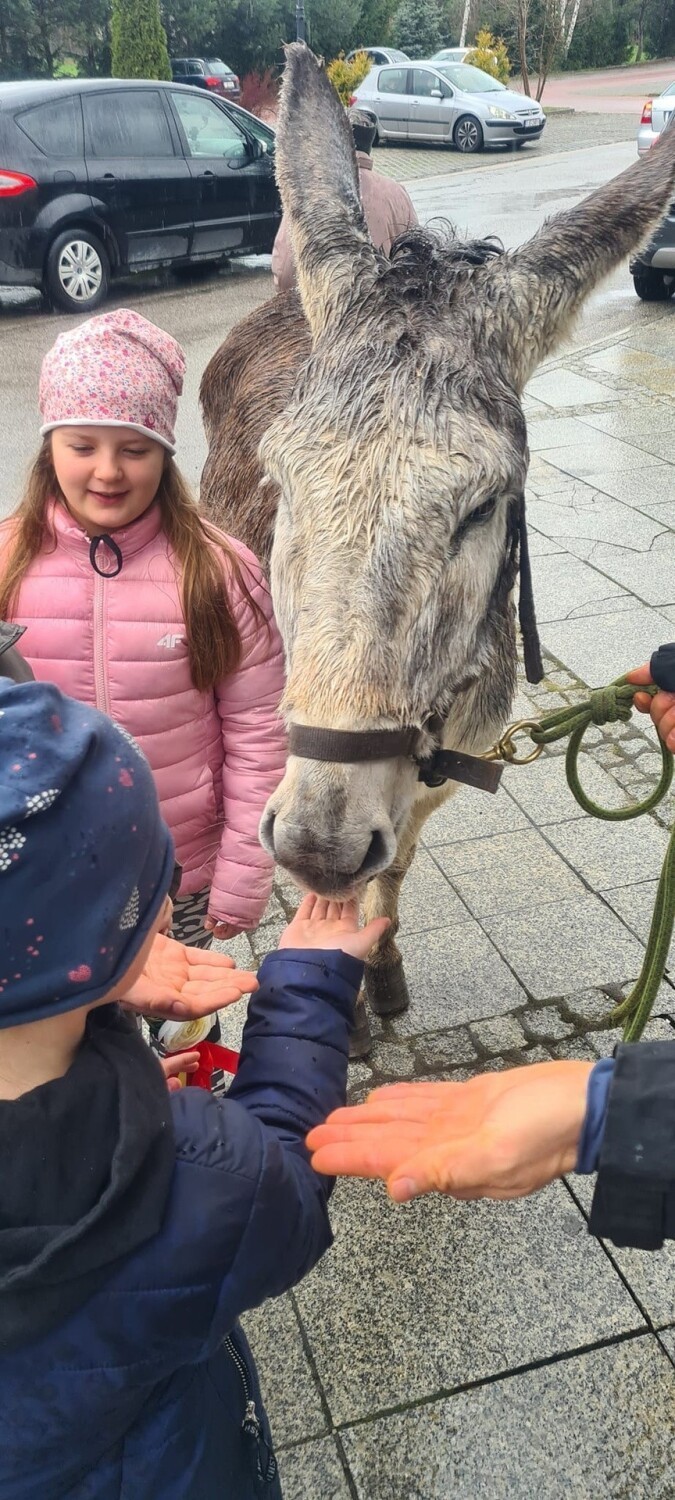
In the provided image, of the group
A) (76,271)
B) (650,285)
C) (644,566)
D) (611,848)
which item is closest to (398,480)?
(611,848)

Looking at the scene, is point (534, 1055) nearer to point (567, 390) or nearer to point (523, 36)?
point (567, 390)

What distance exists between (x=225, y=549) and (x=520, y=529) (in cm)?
72

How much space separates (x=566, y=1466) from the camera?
6.86ft

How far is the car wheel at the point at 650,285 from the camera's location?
12180 millimetres

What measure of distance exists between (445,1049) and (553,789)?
62.0 inches

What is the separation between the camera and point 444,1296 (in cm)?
246

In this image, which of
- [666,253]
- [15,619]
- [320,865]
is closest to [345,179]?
[15,619]

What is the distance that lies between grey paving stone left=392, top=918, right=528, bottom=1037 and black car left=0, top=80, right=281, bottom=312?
10.8m

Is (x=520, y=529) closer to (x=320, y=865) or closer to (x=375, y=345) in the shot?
(x=375, y=345)

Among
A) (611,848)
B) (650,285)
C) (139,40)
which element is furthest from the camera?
(139,40)

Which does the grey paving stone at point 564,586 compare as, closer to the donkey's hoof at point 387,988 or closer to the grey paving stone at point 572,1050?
the donkey's hoof at point 387,988

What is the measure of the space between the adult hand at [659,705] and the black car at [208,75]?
3133cm

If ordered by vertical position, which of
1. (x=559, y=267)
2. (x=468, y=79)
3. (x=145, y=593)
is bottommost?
(x=145, y=593)

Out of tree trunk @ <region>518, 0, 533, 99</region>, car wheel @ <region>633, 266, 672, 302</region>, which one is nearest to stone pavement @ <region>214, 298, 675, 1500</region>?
car wheel @ <region>633, 266, 672, 302</region>
